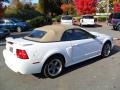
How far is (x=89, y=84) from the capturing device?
6.24 m

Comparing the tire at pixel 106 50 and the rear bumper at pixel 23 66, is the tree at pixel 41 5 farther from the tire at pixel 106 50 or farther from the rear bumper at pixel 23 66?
the rear bumper at pixel 23 66

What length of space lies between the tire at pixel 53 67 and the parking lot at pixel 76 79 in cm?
16

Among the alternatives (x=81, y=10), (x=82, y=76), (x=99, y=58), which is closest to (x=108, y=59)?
(x=99, y=58)

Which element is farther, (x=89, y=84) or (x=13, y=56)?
(x=13, y=56)

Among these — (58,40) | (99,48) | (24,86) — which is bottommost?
(24,86)

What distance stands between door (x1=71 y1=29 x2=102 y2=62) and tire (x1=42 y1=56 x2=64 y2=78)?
0.61 m

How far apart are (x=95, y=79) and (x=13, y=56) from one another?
250 cm

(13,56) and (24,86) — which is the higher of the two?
(13,56)

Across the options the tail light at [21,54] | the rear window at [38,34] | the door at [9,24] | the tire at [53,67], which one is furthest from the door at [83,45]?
the door at [9,24]

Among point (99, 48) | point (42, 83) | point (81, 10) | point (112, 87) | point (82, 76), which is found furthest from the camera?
point (81, 10)

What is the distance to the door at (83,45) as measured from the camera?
24.5 ft

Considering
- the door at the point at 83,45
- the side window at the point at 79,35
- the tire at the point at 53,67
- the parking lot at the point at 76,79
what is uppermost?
the side window at the point at 79,35

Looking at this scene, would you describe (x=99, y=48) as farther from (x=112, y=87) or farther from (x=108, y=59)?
(x=112, y=87)

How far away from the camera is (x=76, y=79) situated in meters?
6.68
